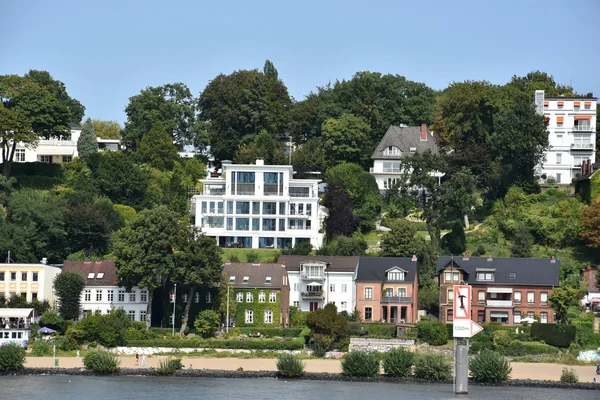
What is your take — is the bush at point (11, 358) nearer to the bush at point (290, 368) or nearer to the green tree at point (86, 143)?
the bush at point (290, 368)

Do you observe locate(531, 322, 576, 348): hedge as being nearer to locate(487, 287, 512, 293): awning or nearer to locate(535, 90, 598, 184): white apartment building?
locate(487, 287, 512, 293): awning

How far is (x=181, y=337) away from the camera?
9488cm

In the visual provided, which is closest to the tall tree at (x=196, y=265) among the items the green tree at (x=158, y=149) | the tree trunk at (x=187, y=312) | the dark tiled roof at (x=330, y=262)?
the tree trunk at (x=187, y=312)

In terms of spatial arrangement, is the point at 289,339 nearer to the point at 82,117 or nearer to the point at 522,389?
the point at 522,389

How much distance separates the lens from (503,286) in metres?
102

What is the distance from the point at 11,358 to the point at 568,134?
186ft

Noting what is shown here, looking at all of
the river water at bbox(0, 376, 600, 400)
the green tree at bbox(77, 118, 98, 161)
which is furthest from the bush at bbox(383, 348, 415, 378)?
the green tree at bbox(77, 118, 98, 161)

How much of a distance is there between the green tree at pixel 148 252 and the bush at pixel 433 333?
16.4 meters

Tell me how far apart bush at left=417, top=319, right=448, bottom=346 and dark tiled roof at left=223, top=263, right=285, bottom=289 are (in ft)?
36.1

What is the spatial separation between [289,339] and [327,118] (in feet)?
144

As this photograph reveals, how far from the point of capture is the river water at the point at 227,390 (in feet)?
263

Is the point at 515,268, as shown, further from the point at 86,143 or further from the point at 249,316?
the point at 86,143

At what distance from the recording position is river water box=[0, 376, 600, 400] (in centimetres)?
8019

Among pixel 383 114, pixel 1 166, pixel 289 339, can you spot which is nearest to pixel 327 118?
pixel 383 114
